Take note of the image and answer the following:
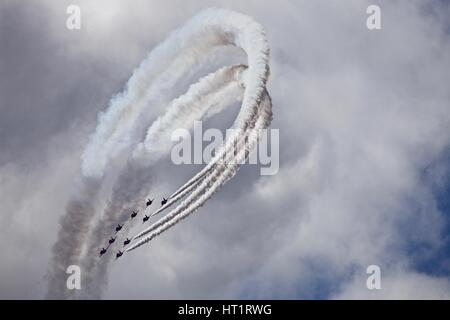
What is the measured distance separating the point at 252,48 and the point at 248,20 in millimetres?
3539

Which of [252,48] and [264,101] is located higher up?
[252,48]

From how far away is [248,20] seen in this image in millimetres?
79250

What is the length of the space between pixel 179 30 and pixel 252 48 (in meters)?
12.2

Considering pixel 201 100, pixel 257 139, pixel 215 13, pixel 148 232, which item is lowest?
pixel 148 232
